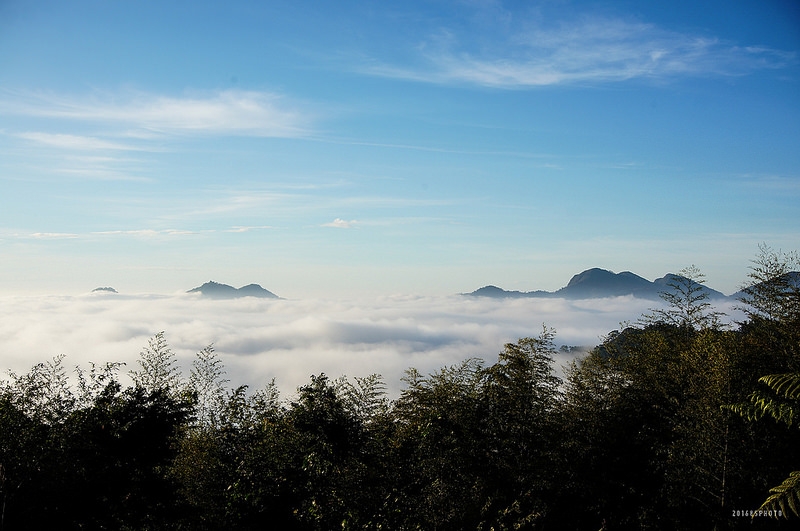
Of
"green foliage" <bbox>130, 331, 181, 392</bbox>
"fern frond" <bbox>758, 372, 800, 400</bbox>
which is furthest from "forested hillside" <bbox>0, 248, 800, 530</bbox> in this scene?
"fern frond" <bbox>758, 372, 800, 400</bbox>

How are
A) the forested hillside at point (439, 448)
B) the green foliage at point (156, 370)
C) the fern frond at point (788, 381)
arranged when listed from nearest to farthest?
the fern frond at point (788, 381) → the forested hillside at point (439, 448) → the green foliage at point (156, 370)

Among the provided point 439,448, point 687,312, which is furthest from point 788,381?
point 687,312

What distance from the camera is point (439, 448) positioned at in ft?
43.4

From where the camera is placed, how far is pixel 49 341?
112625 mm

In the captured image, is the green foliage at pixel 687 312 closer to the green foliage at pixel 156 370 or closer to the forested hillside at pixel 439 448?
the forested hillside at pixel 439 448

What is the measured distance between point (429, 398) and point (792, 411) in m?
10.5

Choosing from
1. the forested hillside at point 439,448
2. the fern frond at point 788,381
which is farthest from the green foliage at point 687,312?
the fern frond at point 788,381

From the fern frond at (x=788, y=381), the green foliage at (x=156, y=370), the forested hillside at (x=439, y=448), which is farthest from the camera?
the green foliage at (x=156, y=370)

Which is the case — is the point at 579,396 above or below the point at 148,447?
above

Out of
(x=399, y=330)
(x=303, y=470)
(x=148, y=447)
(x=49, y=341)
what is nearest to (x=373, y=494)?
(x=303, y=470)

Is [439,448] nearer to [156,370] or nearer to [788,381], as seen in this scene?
[788,381]

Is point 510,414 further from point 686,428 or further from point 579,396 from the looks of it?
point 686,428

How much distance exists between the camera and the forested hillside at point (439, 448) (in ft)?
41.0

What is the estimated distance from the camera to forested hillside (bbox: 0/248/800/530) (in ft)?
41.0
